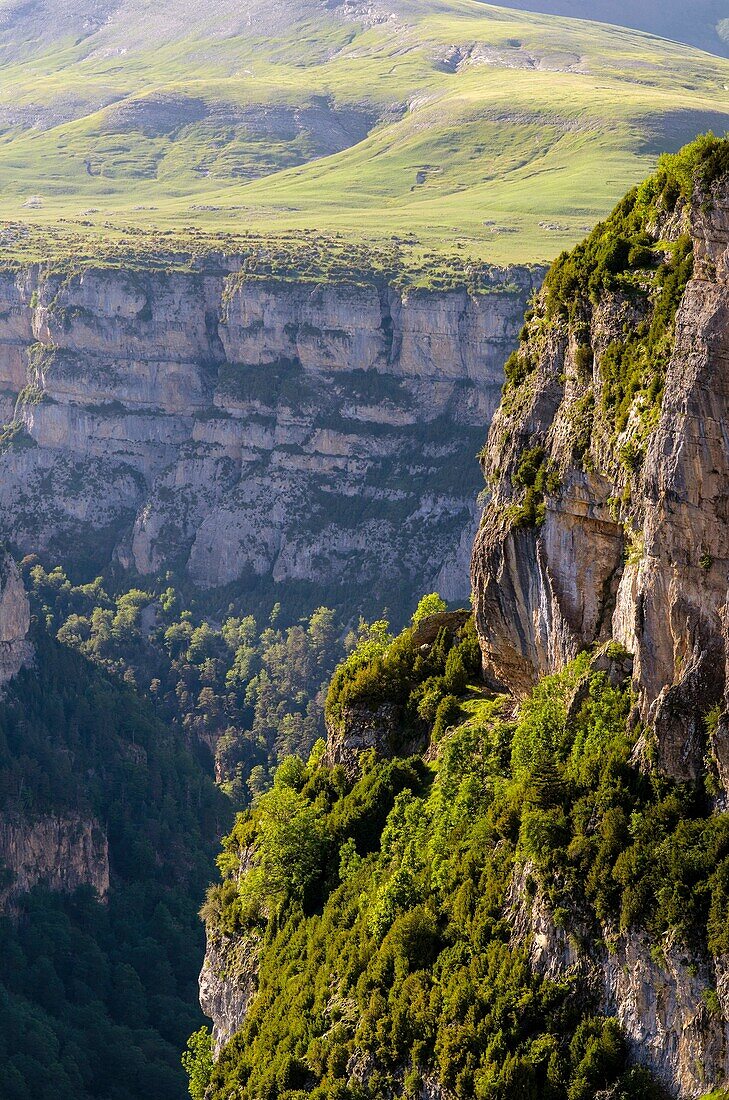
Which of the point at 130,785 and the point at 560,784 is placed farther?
the point at 130,785

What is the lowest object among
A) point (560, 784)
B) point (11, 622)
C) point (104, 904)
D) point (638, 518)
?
point (104, 904)

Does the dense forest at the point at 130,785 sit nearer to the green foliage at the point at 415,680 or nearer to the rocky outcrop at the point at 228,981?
the rocky outcrop at the point at 228,981

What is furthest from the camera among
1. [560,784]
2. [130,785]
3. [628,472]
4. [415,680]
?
[130,785]

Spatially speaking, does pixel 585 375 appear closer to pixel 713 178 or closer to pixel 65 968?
pixel 713 178

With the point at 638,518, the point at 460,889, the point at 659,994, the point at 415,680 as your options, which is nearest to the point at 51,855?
the point at 415,680

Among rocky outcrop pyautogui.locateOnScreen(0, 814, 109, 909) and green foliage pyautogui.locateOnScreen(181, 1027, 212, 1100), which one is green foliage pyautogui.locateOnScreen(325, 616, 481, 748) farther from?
rocky outcrop pyautogui.locateOnScreen(0, 814, 109, 909)

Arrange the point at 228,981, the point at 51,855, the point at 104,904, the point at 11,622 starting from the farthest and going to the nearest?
the point at 11,622 → the point at 51,855 → the point at 104,904 → the point at 228,981

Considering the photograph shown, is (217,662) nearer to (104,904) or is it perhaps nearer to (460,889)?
(104,904)
